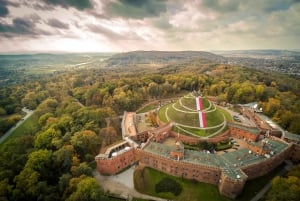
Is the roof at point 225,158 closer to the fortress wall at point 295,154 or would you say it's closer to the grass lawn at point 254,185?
the fortress wall at point 295,154

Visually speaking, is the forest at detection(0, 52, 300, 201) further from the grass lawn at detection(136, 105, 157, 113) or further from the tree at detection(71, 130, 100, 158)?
the grass lawn at detection(136, 105, 157, 113)

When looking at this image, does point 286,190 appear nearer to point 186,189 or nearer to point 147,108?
point 186,189

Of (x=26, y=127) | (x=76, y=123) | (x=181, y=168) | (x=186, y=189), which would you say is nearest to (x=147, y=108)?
(x=76, y=123)

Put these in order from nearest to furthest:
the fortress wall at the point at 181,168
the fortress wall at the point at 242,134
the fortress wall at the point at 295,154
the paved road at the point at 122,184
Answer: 1. the paved road at the point at 122,184
2. the fortress wall at the point at 181,168
3. the fortress wall at the point at 295,154
4. the fortress wall at the point at 242,134

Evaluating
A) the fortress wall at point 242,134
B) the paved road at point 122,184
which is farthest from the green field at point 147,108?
the paved road at point 122,184

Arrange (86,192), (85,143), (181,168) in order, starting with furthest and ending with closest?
(85,143)
(181,168)
(86,192)

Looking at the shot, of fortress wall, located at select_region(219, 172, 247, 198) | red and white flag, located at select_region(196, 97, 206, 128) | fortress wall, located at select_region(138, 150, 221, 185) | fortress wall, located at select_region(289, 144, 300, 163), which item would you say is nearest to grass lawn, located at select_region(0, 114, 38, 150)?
fortress wall, located at select_region(138, 150, 221, 185)
